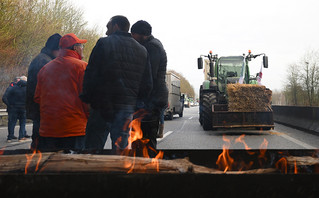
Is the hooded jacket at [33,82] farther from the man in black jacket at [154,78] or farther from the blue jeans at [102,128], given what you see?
the man in black jacket at [154,78]

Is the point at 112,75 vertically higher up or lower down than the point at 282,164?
higher up

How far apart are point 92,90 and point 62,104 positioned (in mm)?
325

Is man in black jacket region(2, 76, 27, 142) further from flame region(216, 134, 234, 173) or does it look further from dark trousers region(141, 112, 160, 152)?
flame region(216, 134, 234, 173)

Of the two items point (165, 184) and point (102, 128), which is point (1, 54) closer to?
point (102, 128)

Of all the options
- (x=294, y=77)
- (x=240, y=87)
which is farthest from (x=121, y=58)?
(x=294, y=77)

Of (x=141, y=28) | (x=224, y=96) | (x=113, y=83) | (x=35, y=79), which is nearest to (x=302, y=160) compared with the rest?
(x=113, y=83)

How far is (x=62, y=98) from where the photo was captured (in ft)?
12.6

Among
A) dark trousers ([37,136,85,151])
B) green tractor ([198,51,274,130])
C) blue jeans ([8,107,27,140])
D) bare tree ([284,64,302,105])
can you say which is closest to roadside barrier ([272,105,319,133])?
green tractor ([198,51,274,130])

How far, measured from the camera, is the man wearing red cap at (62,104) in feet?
12.6

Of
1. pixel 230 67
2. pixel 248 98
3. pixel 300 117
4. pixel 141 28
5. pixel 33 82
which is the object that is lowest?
pixel 300 117

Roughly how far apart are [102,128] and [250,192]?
2243 millimetres

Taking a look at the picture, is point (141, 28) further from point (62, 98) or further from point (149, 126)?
point (62, 98)

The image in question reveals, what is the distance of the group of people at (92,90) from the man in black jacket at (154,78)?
0.31 m

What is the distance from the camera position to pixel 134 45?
13.5ft
